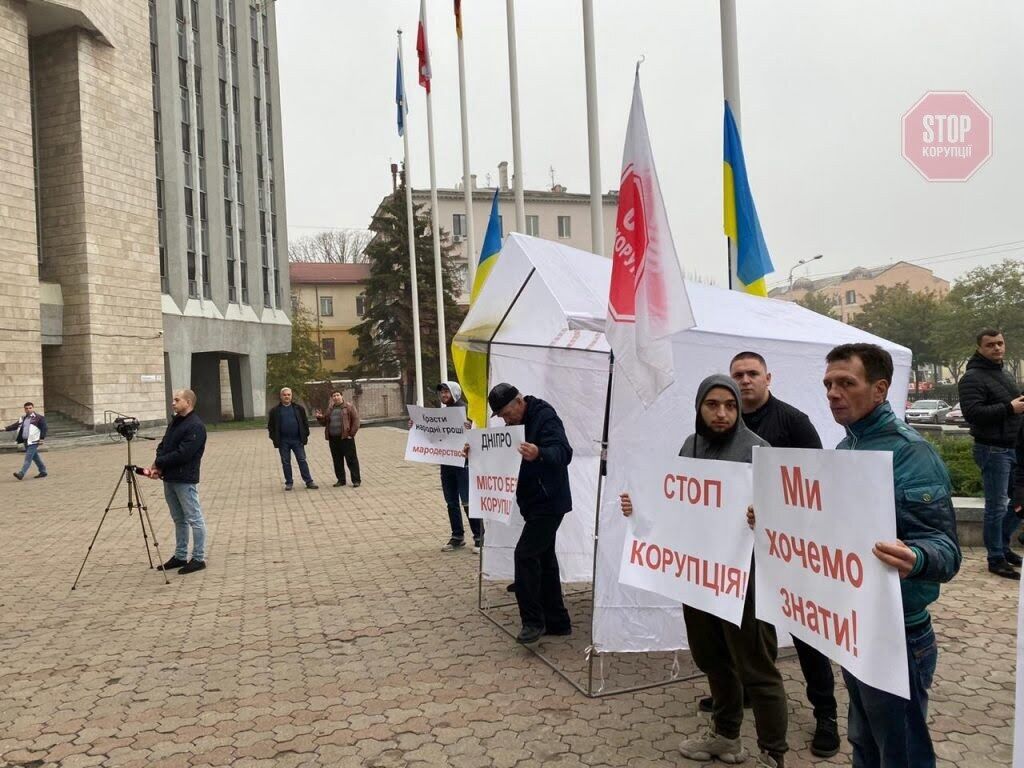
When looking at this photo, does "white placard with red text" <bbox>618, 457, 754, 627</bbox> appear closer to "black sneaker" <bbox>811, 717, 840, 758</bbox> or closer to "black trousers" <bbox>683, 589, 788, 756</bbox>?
"black trousers" <bbox>683, 589, 788, 756</bbox>

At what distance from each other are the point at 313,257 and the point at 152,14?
44.0m

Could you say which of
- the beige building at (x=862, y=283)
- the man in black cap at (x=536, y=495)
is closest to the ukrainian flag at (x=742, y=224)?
the man in black cap at (x=536, y=495)

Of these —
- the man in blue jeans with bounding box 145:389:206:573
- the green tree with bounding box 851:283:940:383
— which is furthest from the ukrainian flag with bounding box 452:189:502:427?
the green tree with bounding box 851:283:940:383

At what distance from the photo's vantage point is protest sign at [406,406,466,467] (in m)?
7.62

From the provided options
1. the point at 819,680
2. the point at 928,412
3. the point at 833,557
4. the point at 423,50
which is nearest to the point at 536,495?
the point at 819,680

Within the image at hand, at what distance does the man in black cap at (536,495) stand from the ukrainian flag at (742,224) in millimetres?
3015

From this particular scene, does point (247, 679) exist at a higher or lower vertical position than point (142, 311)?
lower

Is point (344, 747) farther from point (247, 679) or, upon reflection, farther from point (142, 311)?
point (142, 311)

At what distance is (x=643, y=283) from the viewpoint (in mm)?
4227

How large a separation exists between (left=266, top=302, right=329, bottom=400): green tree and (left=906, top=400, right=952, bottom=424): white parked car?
35196mm

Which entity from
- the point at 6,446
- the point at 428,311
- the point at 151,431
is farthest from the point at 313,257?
the point at 6,446

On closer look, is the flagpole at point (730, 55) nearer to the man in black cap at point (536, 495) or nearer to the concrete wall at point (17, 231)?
the man in black cap at point (536, 495)

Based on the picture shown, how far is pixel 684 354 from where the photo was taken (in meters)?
4.74

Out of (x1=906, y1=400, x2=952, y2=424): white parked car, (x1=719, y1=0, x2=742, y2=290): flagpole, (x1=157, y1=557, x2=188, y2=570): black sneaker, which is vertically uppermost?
(x1=719, y1=0, x2=742, y2=290): flagpole
